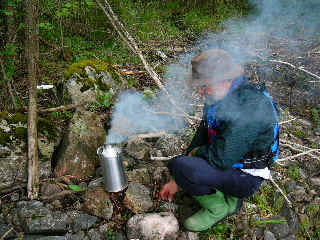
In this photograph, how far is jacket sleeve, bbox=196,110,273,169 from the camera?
2.16 metres

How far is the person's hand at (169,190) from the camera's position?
2836 mm

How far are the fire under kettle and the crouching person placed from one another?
1.69ft

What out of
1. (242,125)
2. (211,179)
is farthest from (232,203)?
(242,125)

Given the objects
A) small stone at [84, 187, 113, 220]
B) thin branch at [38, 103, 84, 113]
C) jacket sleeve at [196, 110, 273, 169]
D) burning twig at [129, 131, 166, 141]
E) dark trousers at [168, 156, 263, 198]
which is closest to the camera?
jacket sleeve at [196, 110, 273, 169]

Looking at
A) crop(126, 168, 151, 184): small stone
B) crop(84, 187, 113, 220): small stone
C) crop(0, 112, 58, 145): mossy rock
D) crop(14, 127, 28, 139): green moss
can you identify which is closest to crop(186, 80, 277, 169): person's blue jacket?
crop(126, 168, 151, 184): small stone

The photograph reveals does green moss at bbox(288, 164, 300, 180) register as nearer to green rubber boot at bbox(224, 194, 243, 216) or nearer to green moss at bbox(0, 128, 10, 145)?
green rubber boot at bbox(224, 194, 243, 216)

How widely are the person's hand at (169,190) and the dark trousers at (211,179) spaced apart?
0.32 m

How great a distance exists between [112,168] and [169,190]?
2.11ft

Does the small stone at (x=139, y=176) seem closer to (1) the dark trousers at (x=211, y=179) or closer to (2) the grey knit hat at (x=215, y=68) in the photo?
(1) the dark trousers at (x=211, y=179)

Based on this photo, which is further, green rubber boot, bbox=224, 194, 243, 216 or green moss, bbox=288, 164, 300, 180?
green moss, bbox=288, 164, 300, 180

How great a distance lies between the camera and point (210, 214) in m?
2.56

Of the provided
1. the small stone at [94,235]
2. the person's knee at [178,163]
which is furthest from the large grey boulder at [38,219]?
the person's knee at [178,163]

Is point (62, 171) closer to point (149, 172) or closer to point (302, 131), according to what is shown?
point (149, 172)

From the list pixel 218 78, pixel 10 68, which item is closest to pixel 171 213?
pixel 218 78
